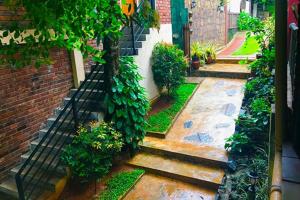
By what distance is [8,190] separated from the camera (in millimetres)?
4387

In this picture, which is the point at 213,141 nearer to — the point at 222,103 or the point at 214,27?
the point at 222,103

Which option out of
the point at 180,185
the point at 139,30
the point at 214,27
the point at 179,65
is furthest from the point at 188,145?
the point at 214,27

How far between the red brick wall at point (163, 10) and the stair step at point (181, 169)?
4108 millimetres

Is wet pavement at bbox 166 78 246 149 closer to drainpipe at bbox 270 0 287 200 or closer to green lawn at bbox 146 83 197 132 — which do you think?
green lawn at bbox 146 83 197 132

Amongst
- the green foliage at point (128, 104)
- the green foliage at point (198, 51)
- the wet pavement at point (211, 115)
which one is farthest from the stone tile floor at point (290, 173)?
the green foliage at point (198, 51)

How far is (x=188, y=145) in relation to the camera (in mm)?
5238

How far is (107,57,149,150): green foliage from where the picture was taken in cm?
476

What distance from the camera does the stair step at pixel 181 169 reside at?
4348mm

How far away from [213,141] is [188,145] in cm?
51

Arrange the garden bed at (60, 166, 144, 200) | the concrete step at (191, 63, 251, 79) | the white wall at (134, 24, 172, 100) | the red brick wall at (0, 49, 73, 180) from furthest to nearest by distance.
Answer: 1. the concrete step at (191, 63, 251, 79)
2. the white wall at (134, 24, 172, 100)
3. the red brick wall at (0, 49, 73, 180)
4. the garden bed at (60, 166, 144, 200)

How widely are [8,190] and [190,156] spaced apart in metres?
3.17

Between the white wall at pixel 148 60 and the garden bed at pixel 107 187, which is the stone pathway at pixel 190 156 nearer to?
the garden bed at pixel 107 187

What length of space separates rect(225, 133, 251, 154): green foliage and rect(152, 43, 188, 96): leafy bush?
9.21ft

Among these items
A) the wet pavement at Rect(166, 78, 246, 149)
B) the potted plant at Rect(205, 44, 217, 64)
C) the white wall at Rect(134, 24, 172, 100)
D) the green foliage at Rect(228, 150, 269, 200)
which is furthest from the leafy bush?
the green foliage at Rect(228, 150, 269, 200)
